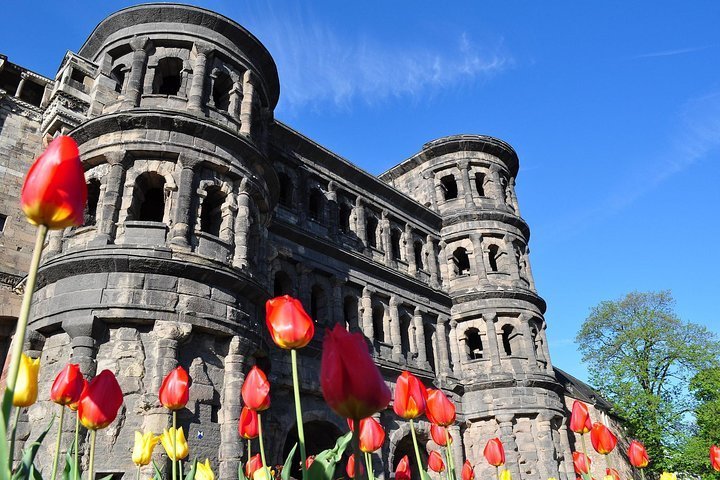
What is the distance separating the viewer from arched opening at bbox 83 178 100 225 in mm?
11948

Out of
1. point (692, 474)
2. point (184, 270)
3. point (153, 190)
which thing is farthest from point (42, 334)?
point (692, 474)

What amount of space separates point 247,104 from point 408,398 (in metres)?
12.4

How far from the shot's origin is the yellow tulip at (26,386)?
2.72m

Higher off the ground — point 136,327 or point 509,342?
point 509,342

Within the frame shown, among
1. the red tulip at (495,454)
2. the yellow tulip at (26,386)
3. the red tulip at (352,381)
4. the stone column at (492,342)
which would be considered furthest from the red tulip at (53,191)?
the stone column at (492,342)

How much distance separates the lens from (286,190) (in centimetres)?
1777

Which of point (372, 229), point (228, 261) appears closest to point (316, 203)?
point (372, 229)

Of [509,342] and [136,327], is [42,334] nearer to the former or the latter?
[136,327]

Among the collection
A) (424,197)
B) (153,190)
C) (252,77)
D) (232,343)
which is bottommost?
(232,343)

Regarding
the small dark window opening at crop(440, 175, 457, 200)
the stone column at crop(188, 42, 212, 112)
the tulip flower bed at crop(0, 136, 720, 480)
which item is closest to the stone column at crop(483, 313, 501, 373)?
the small dark window opening at crop(440, 175, 457, 200)

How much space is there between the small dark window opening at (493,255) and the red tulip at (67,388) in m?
21.1

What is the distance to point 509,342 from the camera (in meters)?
21.8

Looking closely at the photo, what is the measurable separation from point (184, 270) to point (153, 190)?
3894mm

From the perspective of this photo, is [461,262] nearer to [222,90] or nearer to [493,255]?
[493,255]
